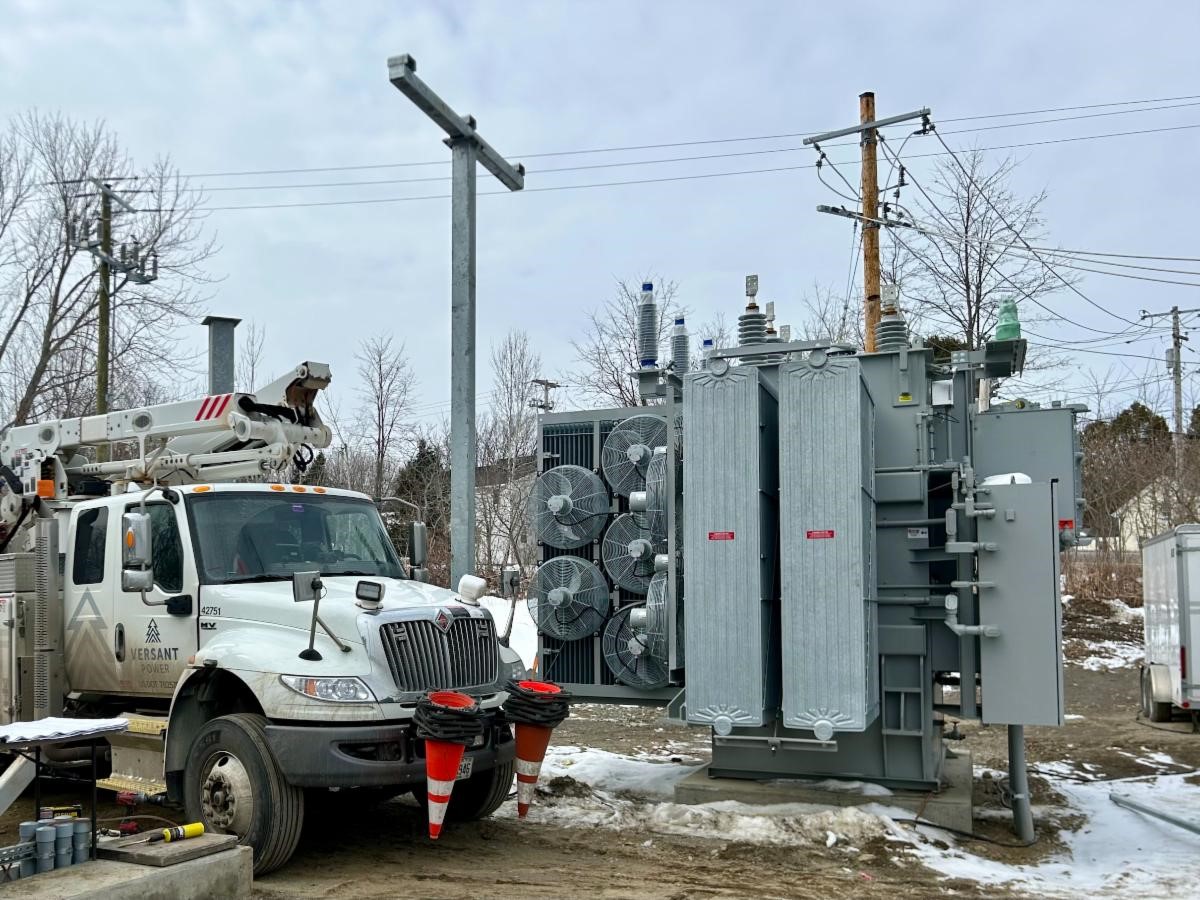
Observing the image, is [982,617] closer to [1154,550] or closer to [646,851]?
[646,851]

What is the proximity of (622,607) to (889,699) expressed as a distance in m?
2.61

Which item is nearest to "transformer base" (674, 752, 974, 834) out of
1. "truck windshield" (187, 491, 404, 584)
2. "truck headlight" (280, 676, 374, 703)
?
"truck windshield" (187, 491, 404, 584)

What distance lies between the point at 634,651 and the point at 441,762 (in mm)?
3407

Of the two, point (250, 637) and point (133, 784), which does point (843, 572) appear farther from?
point (133, 784)

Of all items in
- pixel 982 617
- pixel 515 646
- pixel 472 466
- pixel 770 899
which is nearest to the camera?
pixel 770 899

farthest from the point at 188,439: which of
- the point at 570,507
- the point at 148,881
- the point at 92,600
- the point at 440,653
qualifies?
the point at 148,881

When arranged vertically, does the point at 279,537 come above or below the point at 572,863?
above

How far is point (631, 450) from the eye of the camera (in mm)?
10188

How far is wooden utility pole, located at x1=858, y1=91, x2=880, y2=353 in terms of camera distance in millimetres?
18656

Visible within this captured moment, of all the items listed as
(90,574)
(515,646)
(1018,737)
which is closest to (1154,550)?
(1018,737)

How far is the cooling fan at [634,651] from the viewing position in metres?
9.80

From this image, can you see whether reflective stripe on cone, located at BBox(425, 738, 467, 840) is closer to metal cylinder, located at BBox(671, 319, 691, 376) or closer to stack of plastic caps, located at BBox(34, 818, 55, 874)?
stack of plastic caps, located at BBox(34, 818, 55, 874)

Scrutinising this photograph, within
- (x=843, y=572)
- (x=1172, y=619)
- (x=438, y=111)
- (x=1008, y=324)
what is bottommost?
(x=1172, y=619)

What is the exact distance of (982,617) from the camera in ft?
27.6
